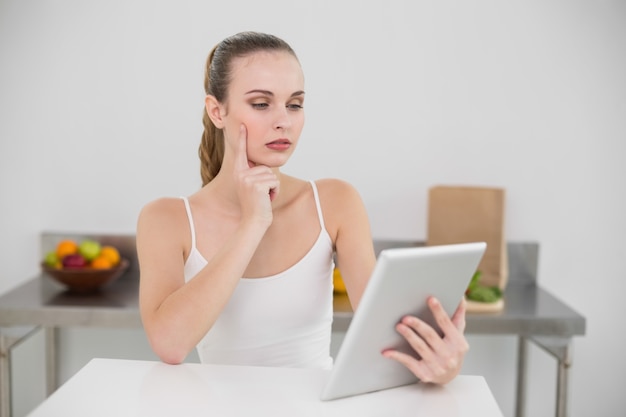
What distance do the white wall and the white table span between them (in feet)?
5.34

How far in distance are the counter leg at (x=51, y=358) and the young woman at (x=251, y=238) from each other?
1.28 m

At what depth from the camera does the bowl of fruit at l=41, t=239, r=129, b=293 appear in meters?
2.47

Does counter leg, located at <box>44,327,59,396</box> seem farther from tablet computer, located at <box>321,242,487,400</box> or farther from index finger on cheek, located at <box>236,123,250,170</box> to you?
tablet computer, located at <box>321,242,487,400</box>

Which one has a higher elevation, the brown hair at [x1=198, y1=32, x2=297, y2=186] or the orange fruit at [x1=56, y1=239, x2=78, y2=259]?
the brown hair at [x1=198, y1=32, x2=297, y2=186]

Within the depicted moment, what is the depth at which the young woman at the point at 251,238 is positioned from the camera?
1357 mm

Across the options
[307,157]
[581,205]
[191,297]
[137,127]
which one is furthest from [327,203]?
[581,205]

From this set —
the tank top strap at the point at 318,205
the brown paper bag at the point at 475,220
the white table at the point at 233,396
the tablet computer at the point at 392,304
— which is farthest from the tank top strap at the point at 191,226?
the brown paper bag at the point at 475,220

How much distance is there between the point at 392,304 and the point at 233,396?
257 millimetres

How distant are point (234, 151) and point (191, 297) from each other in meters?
0.37

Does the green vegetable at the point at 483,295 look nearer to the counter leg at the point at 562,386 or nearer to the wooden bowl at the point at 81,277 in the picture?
the counter leg at the point at 562,386

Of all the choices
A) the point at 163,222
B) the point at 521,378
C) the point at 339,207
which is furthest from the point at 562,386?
the point at 163,222

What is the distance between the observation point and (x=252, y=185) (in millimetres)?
1418

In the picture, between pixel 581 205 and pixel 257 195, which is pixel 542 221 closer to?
pixel 581 205

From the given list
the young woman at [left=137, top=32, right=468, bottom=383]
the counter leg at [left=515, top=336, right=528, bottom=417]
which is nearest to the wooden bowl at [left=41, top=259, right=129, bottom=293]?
the young woman at [left=137, top=32, right=468, bottom=383]
